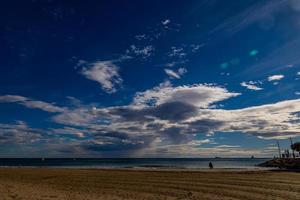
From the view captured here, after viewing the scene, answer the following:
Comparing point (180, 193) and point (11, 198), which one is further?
point (180, 193)

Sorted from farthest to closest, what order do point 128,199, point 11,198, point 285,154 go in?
point 285,154
point 128,199
point 11,198

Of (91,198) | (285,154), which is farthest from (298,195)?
(285,154)

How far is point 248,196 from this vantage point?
57.8 ft

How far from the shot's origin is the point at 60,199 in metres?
16.3

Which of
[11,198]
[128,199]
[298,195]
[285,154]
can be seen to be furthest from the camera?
[285,154]

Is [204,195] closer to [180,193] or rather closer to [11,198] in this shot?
[180,193]

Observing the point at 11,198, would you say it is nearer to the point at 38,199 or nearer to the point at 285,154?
the point at 38,199

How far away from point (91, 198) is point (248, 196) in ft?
32.3

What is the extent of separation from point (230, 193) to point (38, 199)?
1223 centimetres

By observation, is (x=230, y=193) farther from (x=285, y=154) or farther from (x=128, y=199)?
(x=285, y=154)

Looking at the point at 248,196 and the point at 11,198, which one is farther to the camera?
the point at 248,196

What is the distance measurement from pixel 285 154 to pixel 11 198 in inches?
4973

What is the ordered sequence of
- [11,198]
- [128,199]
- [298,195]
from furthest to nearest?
1. [298,195]
2. [128,199]
3. [11,198]

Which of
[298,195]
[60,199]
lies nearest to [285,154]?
[298,195]
